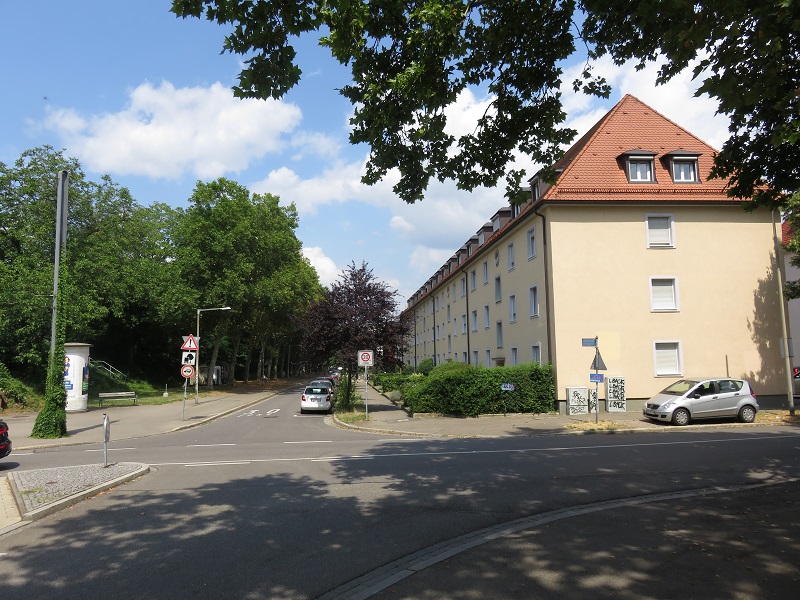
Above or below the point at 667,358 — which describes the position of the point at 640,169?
above

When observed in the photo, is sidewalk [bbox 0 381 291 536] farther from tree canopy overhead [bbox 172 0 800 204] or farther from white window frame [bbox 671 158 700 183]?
white window frame [bbox 671 158 700 183]

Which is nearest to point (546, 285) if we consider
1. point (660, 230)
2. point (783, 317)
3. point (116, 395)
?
point (660, 230)

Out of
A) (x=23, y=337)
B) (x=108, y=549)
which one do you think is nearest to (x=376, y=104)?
(x=108, y=549)

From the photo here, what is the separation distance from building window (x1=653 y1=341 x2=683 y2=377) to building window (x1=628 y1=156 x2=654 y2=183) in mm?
7285

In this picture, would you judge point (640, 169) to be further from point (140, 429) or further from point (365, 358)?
point (140, 429)

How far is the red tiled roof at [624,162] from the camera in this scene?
23844mm

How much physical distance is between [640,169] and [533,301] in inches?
297

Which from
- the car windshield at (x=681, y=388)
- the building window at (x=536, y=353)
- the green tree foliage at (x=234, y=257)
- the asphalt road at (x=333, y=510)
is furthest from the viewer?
the green tree foliage at (x=234, y=257)

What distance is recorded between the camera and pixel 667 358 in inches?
934

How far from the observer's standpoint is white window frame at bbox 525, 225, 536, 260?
2581cm

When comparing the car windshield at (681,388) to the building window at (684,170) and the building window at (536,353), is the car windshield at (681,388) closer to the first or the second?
the building window at (536,353)

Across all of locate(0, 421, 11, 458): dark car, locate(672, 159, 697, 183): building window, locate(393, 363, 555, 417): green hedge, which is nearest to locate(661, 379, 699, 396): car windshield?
locate(393, 363, 555, 417): green hedge

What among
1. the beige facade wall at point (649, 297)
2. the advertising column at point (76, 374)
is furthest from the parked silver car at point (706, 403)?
the advertising column at point (76, 374)

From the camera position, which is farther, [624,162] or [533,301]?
[533,301]
